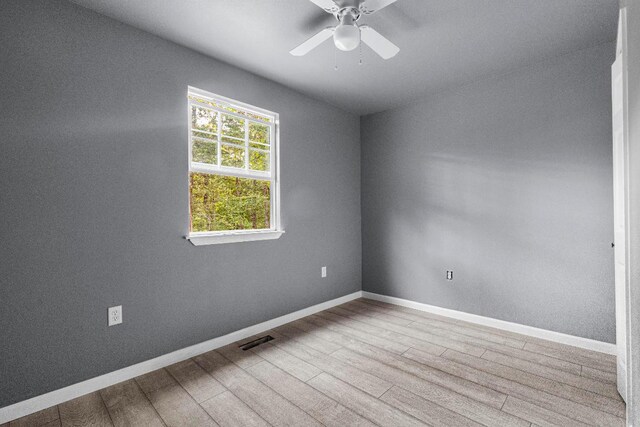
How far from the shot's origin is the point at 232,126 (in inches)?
112

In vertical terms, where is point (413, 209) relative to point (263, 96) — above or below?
below

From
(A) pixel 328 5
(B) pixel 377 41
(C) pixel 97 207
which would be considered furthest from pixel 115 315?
(B) pixel 377 41

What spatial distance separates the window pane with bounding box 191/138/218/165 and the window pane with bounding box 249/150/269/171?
0.37 m

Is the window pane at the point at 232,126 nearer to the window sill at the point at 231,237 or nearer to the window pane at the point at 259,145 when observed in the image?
the window pane at the point at 259,145

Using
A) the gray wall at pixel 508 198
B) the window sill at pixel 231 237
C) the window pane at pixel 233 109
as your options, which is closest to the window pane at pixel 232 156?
the window pane at pixel 233 109

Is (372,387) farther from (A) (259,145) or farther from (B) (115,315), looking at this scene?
(A) (259,145)

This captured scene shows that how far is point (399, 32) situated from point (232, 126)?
1.61 metres

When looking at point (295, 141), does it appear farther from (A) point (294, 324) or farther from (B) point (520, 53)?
(B) point (520, 53)

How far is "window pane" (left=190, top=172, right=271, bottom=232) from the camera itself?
2637mm

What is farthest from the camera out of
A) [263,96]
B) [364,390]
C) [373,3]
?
[263,96]

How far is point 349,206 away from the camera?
406 cm

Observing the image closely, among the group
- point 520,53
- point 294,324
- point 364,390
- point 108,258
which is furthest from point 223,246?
point 520,53

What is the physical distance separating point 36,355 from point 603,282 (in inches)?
160

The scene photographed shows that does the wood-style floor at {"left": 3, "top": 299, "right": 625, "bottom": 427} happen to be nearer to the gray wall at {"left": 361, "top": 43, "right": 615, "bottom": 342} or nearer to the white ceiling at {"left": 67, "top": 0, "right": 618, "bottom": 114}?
the gray wall at {"left": 361, "top": 43, "right": 615, "bottom": 342}
